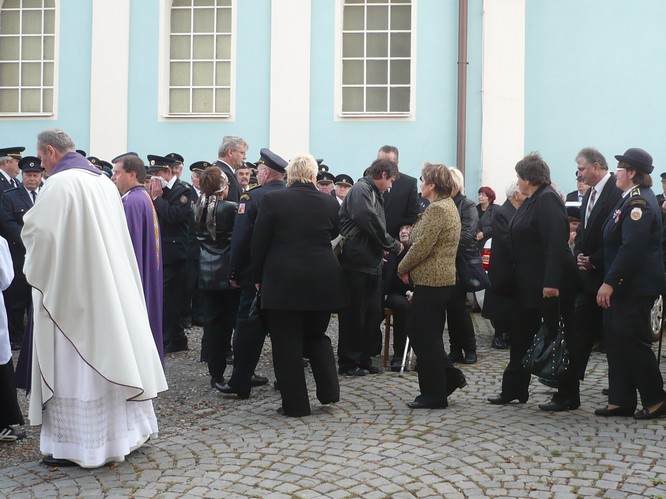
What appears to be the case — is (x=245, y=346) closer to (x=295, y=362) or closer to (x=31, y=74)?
(x=295, y=362)

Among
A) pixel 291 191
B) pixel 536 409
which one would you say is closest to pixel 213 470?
pixel 291 191

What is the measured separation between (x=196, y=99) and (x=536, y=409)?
36.3ft

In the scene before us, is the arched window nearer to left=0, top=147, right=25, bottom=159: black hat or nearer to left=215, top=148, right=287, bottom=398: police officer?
left=0, top=147, right=25, bottom=159: black hat

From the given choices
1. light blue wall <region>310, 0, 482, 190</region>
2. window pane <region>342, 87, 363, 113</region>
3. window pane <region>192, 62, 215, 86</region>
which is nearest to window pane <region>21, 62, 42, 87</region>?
window pane <region>192, 62, 215, 86</region>

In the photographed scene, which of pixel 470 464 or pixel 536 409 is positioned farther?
pixel 536 409

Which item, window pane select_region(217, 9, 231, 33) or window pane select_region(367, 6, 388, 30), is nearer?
window pane select_region(367, 6, 388, 30)

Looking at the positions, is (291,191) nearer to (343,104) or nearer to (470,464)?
(470,464)

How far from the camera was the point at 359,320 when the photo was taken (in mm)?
8594

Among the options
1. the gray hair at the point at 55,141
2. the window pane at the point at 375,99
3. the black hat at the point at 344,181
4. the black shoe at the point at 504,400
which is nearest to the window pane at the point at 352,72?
the window pane at the point at 375,99

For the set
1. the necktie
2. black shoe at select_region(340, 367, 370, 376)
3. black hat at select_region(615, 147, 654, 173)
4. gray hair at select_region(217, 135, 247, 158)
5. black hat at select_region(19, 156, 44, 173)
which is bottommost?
black shoe at select_region(340, 367, 370, 376)

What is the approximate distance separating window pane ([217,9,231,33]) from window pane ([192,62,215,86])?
617 mm

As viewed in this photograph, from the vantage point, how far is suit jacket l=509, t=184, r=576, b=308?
6961 mm

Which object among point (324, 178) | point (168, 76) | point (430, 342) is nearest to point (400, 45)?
point (168, 76)

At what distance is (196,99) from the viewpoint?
55.5 ft
